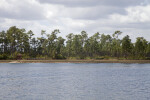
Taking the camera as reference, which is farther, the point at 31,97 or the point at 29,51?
the point at 29,51

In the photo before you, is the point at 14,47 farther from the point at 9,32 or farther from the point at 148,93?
the point at 148,93

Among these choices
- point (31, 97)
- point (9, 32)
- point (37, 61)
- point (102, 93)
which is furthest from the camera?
point (9, 32)

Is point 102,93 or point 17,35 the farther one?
point 17,35

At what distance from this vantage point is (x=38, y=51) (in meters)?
186

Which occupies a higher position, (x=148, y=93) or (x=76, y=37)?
(x=76, y=37)

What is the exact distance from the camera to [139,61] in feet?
489

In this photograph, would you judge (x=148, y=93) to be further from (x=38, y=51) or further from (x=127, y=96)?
(x=38, y=51)

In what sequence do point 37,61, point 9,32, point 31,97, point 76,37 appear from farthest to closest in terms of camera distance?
point 76,37 < point 9,32 < point 37,61 < point 31,97

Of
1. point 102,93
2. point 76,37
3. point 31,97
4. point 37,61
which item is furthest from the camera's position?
point 76,37

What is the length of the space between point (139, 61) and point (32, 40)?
258 ft

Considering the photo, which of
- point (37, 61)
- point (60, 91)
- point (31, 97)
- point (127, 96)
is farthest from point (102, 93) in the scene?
point (37, 61)

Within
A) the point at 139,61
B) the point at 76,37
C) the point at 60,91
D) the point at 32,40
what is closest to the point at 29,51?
the point at 32,40

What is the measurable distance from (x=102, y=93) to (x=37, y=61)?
10922 cm

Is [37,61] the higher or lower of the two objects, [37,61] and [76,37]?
the lower
